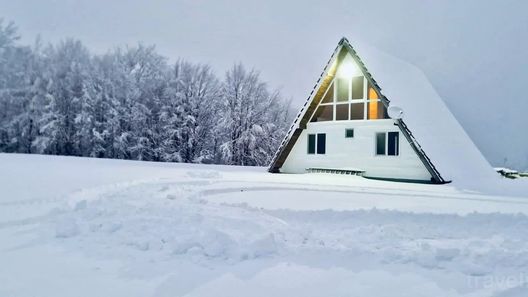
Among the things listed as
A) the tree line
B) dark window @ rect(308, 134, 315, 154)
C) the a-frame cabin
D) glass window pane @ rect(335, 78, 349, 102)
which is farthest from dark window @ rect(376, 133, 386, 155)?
the tree line

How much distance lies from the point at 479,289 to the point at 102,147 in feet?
102

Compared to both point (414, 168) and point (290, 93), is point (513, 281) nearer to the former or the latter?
point (414, 168)

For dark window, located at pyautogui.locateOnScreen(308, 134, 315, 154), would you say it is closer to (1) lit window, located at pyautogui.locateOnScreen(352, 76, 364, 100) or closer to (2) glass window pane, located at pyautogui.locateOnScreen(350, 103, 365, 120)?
(2) glass window pane, located at pyautogui.locateOnScreen(350, 103, 365, 120)

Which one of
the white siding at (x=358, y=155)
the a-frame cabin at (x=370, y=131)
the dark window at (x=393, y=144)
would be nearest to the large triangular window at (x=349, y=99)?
the a-frame cabin at (x=370, y=131)

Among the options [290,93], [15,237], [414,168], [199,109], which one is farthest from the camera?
[290,93]

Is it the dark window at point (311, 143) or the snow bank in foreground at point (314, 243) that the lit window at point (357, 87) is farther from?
the snow bank in foreground at point (314, 243)

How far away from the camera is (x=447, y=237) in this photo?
5.12 m

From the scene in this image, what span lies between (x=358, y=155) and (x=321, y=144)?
7.78 feet

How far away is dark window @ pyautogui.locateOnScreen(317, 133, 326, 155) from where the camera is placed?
18469 millimetres

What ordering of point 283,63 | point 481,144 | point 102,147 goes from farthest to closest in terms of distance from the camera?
point 283,63, point 102,147, point 481,144

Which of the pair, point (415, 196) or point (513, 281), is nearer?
point (513, 281)

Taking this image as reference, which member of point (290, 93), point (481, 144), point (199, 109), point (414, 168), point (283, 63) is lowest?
point (414, 168)

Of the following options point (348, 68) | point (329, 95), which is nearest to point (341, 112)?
point (329, 95)

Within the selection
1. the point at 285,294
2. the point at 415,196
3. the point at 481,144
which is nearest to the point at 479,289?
the point at 285,294
